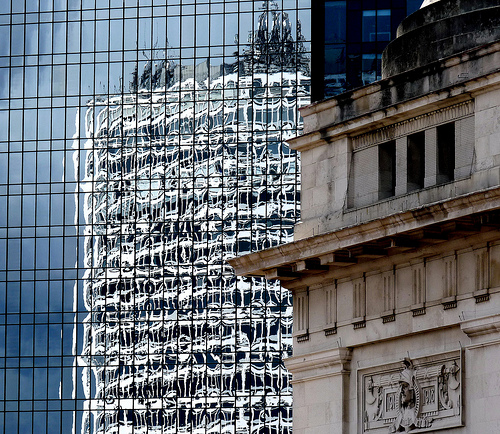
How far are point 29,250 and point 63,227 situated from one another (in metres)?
3.03

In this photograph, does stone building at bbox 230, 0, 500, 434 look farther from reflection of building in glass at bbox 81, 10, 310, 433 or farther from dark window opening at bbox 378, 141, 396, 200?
reflection of building in glass at bbox 81, 10, 310, 433

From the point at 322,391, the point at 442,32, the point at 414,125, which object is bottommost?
the point at 322,391

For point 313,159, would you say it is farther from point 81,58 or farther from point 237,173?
point 81,58

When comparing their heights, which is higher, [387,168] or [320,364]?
[387,168]

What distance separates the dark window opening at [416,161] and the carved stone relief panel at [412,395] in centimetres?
476

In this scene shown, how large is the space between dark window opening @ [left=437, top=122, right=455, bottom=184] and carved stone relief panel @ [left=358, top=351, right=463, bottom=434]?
474 cm

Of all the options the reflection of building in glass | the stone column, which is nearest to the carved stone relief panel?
the stone column

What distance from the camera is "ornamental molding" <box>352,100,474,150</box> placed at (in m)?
43.5

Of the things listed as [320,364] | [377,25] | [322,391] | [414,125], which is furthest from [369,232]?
[377,25]

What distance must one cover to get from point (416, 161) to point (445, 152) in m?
Result: 1.10

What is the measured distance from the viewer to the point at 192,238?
10719 centimetres

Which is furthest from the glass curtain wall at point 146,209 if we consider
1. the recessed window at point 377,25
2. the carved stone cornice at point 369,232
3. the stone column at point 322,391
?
the carved stone cornice at point 369,232

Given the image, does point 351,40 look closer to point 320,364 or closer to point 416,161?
point 320,364

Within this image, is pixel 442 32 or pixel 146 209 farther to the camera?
pixel 146 209
